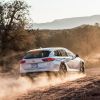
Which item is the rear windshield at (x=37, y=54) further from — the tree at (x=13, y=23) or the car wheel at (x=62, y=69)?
the tree at (x=13, y=23)

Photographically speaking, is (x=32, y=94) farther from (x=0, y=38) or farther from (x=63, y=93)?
(x=0, y=38)

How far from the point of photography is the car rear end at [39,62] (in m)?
20.3

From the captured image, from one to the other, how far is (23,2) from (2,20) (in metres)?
2.57

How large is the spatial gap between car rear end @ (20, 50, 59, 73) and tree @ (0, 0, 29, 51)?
25.0 metres

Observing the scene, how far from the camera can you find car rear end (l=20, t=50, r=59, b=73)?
66.7ft

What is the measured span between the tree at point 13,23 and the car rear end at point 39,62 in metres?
25.0

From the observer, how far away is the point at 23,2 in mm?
45812

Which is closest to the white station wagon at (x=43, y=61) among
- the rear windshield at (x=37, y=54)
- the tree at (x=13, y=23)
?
the rear windshield at (x=37, y=54)

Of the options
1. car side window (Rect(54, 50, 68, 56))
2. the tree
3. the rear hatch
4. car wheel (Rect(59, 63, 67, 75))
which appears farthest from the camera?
the tree

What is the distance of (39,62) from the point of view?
20344 millimetres

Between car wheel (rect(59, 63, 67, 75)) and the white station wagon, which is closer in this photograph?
the white station wagon

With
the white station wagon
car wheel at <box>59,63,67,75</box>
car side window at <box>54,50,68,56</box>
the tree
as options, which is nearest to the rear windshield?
the white station wagon

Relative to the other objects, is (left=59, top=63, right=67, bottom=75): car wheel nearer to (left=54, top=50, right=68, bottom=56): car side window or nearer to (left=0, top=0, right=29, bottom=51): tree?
(left=54, top=50, right=68, bottom=56): car side window

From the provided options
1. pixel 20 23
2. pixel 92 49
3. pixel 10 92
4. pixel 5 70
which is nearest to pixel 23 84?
pixel 10 92
